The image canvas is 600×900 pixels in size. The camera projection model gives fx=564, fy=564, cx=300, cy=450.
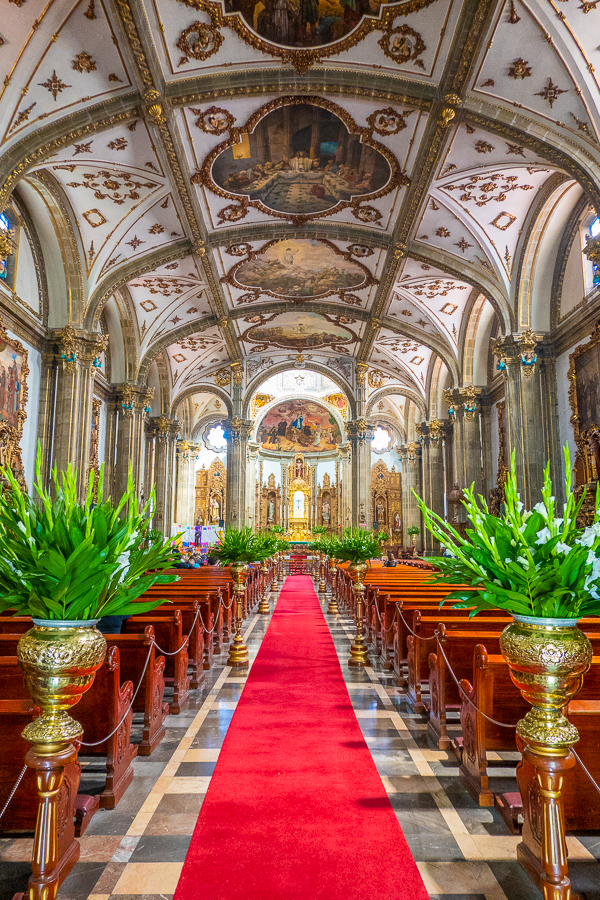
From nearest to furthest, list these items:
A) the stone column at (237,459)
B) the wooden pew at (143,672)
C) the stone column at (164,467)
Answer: the wooden pew at (143,672), the stone column at (164,467), the stone column at (237,459)

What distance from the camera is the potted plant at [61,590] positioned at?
216 centimetres

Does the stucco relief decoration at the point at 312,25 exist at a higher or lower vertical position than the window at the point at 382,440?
higher

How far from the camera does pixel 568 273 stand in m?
12.9

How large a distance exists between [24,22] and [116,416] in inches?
466

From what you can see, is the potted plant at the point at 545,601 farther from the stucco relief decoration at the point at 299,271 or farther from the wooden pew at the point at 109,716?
the stucco relief decoration at the point at 299,271

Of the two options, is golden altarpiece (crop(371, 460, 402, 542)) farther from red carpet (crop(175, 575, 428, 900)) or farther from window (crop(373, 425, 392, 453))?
red carpet (crop(175, 575, 428, 900))

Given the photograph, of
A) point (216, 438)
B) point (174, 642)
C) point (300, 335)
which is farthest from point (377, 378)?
point (174, 642)

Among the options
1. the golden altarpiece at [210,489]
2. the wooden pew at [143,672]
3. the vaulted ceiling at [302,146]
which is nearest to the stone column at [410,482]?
the golden altarpiece at [210,489]

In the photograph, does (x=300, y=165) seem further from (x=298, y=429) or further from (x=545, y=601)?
(x=298, y=429)

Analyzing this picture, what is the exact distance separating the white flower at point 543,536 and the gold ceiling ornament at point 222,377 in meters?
23.8

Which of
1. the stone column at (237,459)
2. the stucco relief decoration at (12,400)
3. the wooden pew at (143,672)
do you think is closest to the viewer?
the wooden pew at (143,672)

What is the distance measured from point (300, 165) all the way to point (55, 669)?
40.2 feet

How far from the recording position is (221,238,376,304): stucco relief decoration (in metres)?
16.5

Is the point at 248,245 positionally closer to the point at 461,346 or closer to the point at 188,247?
the point at 188,247
